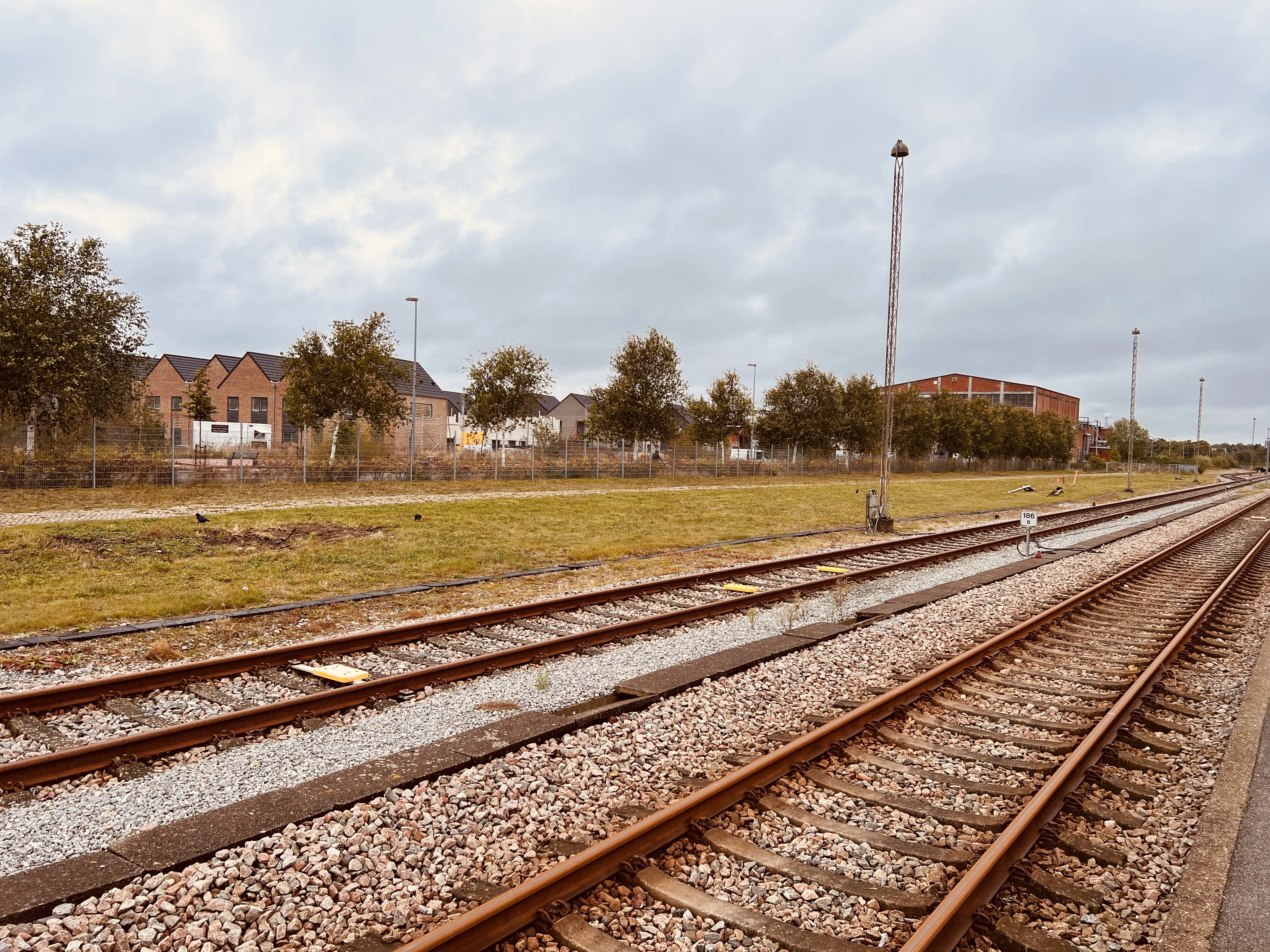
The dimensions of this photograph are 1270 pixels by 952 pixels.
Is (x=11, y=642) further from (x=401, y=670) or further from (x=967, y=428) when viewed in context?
(x=967, y=428)

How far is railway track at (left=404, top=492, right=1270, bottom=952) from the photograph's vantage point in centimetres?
371

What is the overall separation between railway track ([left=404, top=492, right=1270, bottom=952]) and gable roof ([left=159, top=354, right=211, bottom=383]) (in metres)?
71.9

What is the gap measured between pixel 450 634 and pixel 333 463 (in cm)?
2517

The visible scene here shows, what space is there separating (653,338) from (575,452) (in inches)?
343

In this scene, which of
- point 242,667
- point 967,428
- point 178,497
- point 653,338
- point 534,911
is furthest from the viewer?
point 967,428

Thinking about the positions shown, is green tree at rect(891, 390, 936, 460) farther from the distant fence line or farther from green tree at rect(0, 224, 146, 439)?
green tree at rect(0, 224, 146, 439)

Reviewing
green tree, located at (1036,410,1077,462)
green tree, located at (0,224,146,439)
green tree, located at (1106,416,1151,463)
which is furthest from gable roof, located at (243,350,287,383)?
green tree, located at (1106,416,1151,463)

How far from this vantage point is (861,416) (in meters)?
61.2

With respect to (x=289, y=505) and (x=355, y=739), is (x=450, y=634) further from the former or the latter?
(x=289, y=505)

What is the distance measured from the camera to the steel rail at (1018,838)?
3.57 metres

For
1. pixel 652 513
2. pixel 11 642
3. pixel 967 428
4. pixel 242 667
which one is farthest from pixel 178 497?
pixel 967 428

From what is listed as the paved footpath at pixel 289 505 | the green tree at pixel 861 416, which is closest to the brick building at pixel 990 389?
the green tree at pixel 861 416

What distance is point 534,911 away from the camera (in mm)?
3688

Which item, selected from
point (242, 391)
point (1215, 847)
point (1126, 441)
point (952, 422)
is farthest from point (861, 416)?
point (1126, 441)
